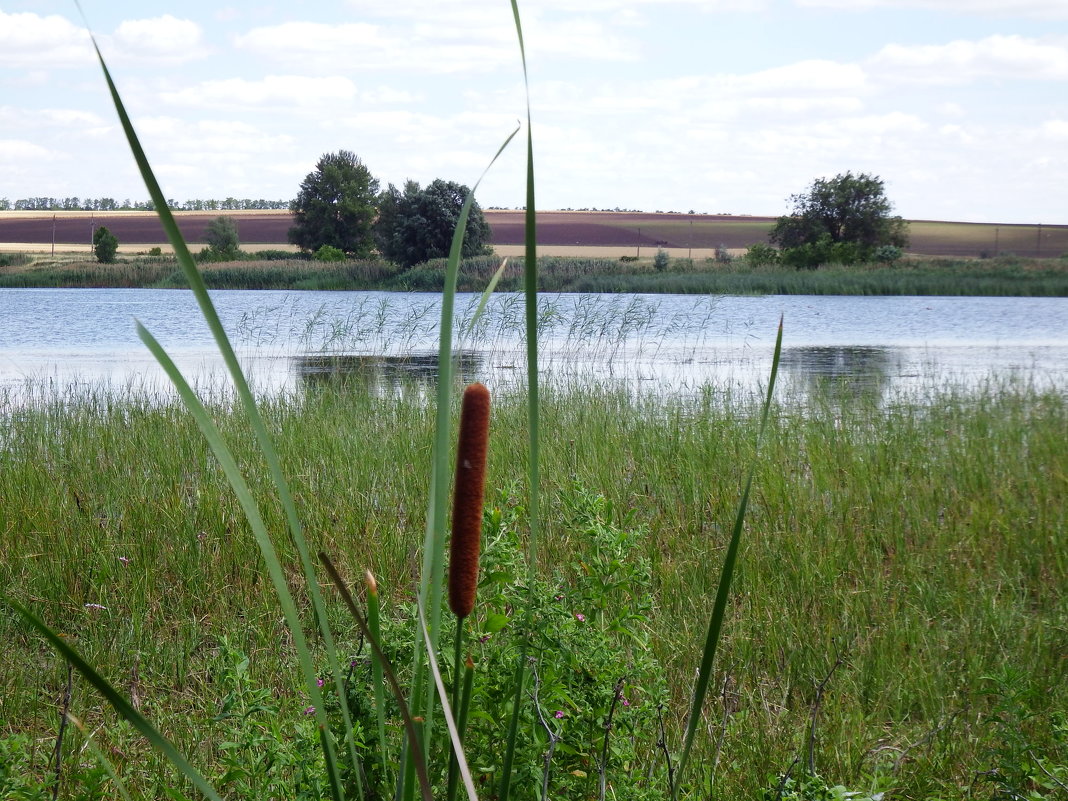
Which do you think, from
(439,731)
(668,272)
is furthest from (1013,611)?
(668,272)

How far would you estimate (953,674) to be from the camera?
2.51 metres

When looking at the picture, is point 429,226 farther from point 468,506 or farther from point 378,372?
point 468,506

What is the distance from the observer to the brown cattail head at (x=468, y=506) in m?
0.61

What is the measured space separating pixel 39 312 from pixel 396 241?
2084 centimetres

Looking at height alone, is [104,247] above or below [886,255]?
above

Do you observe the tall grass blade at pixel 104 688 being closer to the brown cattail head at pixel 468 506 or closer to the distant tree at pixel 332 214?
the brown cattail head at pixel 468 506

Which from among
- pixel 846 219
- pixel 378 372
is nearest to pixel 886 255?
pixel 846 219

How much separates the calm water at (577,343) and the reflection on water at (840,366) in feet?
0.13

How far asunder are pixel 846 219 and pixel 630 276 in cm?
1897

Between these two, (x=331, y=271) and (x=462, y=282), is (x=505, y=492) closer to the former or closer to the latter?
(x=462, y=282)

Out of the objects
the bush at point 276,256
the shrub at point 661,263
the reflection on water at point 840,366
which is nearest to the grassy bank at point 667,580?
the reflection on water at point 840,366

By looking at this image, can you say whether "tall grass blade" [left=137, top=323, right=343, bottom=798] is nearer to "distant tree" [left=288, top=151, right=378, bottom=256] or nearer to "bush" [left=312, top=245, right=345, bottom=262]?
"bush" [left=312, top=245, right=345, bottom=262]

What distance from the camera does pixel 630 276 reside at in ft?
125

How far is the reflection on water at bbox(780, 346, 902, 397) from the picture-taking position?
10.3 m
